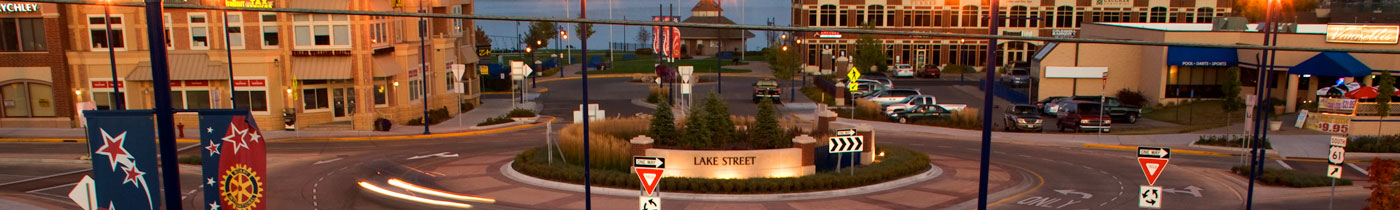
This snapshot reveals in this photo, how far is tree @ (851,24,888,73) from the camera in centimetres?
6681

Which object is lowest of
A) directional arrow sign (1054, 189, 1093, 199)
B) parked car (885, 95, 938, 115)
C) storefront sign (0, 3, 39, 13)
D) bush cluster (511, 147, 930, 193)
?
directional arrow sign (1054, 189, 1093, 199)

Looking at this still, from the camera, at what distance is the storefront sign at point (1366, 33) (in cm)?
3925

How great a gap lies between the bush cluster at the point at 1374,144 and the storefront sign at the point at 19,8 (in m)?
43.1

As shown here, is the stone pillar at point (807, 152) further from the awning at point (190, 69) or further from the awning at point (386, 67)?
the awning at point (190, 69)

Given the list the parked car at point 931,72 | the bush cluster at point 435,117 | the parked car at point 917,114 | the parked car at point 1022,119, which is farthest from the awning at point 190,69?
the parked car at point 931,72

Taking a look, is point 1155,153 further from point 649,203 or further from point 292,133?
point 292,133

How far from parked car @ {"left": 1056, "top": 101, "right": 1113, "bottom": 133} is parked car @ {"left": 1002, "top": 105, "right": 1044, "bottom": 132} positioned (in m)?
0.90

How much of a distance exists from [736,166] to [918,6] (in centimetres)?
5444

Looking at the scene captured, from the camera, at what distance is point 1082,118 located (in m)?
34.3

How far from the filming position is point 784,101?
160 feet

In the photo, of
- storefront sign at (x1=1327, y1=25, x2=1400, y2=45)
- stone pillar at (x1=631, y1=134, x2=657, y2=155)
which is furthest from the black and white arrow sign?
storefront sign at (x1=1327, y1=25, x2=1400, y2=45)

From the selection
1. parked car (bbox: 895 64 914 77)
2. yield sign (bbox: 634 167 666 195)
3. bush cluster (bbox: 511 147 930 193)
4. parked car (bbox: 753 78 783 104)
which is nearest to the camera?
yield sign (bbox: 634 167 666 195)

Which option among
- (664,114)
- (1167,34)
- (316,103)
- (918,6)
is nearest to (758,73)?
(918,6)

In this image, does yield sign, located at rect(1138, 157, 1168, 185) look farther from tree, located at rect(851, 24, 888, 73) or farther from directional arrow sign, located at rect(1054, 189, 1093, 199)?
tree, located at rect(851, 24, 888, 73)
